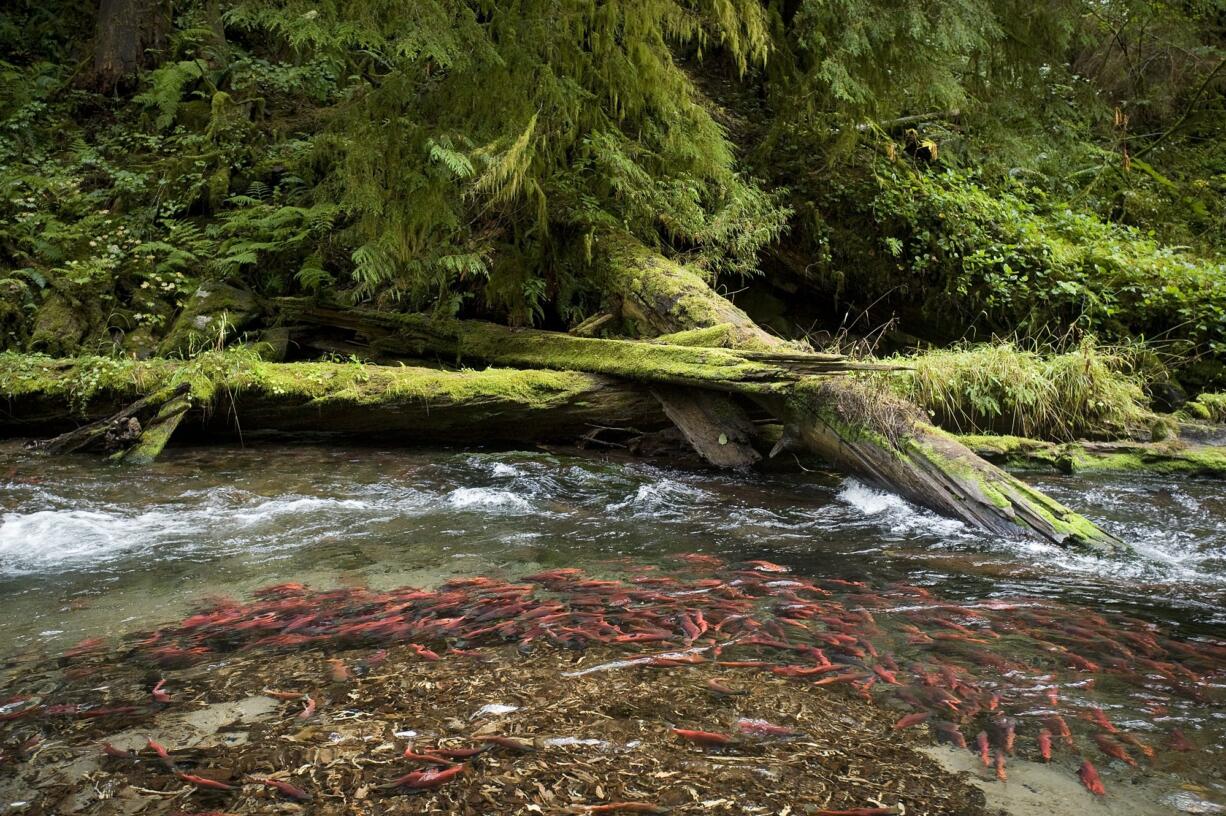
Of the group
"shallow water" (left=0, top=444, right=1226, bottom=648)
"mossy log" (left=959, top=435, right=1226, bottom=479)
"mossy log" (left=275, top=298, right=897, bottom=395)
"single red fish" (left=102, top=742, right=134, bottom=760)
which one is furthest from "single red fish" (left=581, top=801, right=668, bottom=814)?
"mossy log" (left=959, top=435, right=1226, bottom=479)

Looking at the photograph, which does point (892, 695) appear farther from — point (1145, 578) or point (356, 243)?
point (356, 243)

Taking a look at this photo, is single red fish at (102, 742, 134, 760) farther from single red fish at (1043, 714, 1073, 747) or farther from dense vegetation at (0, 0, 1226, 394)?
dense vegetation at (0, 0, 1226, 394)

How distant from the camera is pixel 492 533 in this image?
240 inches

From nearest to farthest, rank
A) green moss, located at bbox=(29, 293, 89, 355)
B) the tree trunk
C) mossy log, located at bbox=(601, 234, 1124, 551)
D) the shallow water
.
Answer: the shallow water, mossy log, located at bbox=(601, 234, 1124, 551), green moss, located at bbox=(29, 293, 89, 355), the tree trunk

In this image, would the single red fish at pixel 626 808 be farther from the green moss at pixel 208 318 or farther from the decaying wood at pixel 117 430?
the green moss at pixel 208 318

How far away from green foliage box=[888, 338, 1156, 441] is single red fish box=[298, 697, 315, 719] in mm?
7035

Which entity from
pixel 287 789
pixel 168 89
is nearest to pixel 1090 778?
pixel 287 789

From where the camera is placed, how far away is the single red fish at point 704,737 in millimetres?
2974

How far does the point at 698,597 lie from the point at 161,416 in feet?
19.8

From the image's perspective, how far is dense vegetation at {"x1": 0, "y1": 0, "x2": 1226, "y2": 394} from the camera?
8.99m

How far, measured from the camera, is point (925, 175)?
13.1m

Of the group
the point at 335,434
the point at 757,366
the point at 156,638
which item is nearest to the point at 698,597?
the point at 156,638

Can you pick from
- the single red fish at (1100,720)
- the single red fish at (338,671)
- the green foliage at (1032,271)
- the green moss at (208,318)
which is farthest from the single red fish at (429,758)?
the green foliage at (1032,271)

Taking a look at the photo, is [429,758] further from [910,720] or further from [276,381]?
[276,381]
